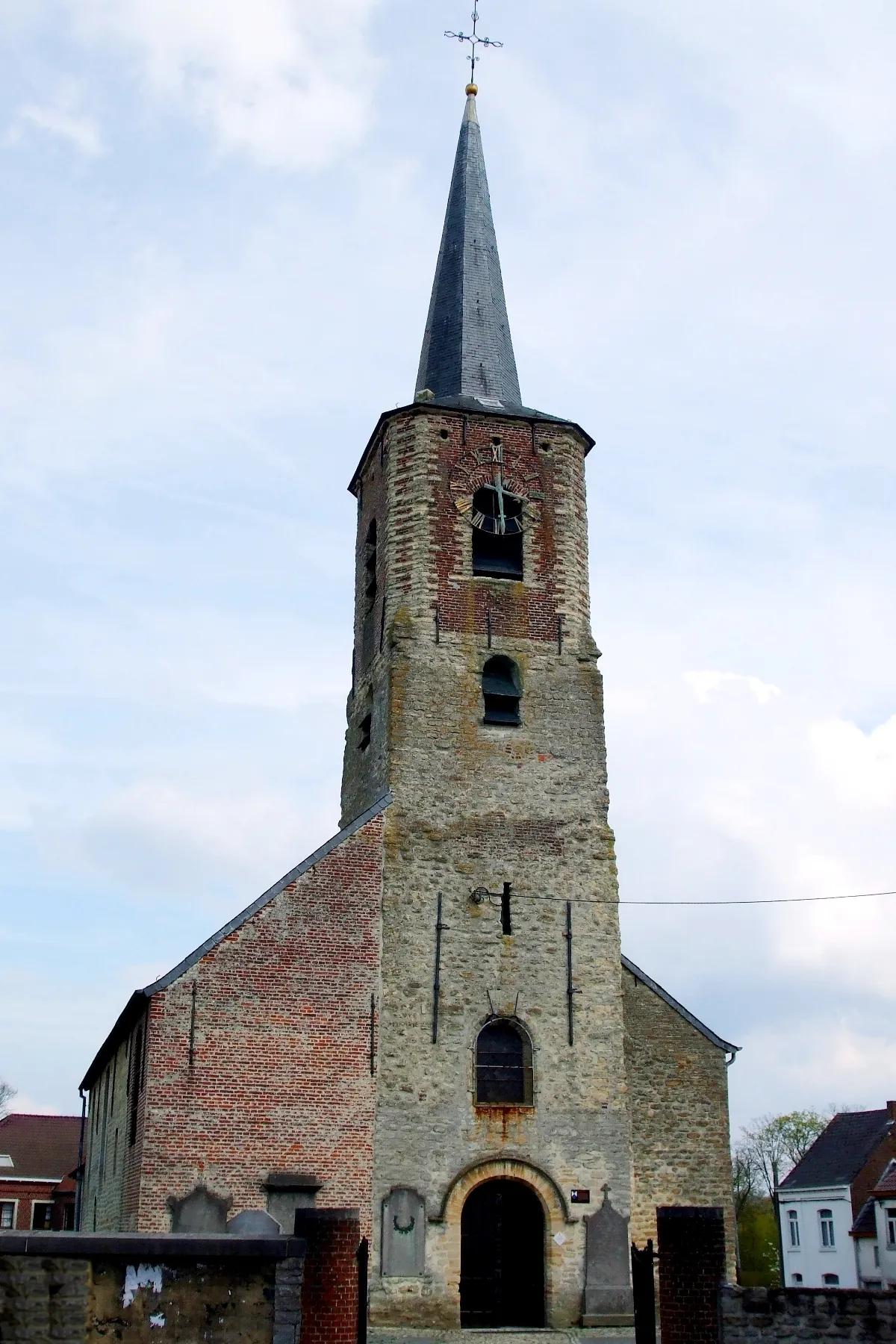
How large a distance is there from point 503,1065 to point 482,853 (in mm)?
2801

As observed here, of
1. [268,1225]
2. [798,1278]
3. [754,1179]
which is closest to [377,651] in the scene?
[268,1225]

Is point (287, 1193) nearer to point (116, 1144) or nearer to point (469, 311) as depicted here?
point (116, 1144)

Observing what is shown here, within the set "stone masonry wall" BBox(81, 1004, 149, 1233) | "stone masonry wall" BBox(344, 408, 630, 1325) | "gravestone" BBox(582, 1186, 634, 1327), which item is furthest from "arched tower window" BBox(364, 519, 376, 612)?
"gravestone" BBox(582, 1186, 634, 1327)

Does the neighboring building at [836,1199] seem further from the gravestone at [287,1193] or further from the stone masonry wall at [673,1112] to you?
the gravestone at [287,1193]

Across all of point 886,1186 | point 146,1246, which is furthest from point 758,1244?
point 146,1246

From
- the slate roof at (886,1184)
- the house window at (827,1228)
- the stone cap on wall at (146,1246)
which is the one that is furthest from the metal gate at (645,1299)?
the house window at (827,1228)

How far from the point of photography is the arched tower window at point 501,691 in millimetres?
19016

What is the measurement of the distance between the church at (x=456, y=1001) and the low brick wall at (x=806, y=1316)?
6261mm

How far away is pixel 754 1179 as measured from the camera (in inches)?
2254

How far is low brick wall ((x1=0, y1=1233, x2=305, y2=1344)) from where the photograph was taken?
8781mm

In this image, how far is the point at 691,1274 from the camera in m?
10.9

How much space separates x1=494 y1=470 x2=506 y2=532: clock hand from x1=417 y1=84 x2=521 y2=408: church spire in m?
1.35

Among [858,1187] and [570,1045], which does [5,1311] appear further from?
[858,1187]

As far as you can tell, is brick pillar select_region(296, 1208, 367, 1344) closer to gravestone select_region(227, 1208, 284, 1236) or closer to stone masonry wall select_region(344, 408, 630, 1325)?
gravestone select_region(227, 1208, 284, 1236)
